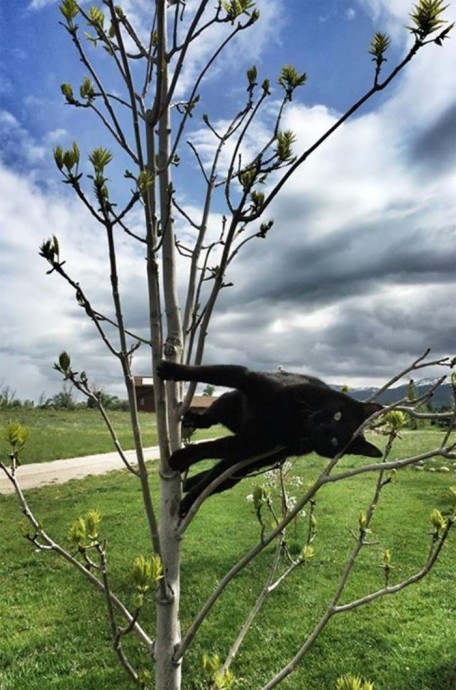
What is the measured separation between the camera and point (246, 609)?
23.6ft

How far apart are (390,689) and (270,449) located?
399cm

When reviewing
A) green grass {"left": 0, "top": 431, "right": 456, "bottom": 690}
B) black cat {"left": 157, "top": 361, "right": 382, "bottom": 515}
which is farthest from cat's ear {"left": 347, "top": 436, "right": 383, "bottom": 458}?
green grass {"left": 0, "top": 431, "right": 456, "bottom": 690}

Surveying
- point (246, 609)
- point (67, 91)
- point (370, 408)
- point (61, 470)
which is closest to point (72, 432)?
point (61, 470)

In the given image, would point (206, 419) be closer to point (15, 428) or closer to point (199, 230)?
point (199, 230)

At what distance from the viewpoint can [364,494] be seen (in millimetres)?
13398

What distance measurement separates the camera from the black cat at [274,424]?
2697mm

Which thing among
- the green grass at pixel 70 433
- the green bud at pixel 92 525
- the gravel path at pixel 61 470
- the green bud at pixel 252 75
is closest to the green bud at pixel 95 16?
the green bud at pixel 252 75

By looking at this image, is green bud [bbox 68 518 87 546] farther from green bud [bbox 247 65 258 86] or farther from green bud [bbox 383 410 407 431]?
green bud [bbox 247 65 258 86]

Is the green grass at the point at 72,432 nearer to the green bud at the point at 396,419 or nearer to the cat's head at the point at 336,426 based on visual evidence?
the cat's head at the point at 336,426

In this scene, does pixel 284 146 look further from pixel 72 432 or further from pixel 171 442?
pixel 72 432

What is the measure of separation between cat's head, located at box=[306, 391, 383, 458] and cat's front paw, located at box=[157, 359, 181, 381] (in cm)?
94

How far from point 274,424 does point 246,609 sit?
5.27m

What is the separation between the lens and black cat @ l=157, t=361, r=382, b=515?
2.70 metres

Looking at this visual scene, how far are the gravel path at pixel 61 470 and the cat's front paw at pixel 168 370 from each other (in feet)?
44.7
